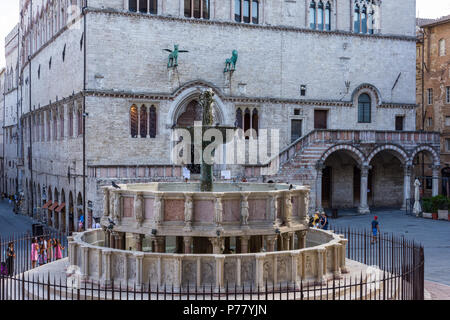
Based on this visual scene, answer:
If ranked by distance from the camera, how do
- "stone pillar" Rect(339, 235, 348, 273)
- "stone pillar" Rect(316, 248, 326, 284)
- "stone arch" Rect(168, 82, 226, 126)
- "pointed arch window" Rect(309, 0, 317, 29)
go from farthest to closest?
"pointed arch window" Rect(309, 0, 317, 29) → "stone arch" Rect(168, 82, 226, 126) → "stone pillar" Rect(339, 235, 348, 273) → "stone pillar" Rect(316, 248, 326, 284)

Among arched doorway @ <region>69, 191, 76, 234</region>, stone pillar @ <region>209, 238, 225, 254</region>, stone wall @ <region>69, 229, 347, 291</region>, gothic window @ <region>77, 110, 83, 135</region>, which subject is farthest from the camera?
arched doorway @ <region>69, 191, 76, 234</region>

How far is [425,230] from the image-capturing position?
27703 mm

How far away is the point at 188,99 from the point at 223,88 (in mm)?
2367

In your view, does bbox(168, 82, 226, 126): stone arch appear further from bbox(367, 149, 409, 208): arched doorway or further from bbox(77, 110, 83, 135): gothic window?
bbox(367, 149, 409, 208): arched doorway

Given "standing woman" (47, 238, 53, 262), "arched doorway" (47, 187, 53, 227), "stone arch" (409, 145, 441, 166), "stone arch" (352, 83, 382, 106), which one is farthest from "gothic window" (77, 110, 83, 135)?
"stone arch" (409, 145, 441, 166)

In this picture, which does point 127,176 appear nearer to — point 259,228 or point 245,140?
point 245,140

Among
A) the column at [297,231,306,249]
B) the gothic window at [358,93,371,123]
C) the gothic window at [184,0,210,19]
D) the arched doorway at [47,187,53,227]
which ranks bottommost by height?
the arched doorway at [47,187,53,227]

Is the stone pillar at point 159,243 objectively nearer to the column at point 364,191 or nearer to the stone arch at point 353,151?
the stone arch at point 353,151

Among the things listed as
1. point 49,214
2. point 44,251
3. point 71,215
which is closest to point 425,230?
point 44,251

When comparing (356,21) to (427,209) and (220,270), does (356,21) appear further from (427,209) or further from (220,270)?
(220,270)

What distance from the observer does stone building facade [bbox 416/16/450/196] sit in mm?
45125

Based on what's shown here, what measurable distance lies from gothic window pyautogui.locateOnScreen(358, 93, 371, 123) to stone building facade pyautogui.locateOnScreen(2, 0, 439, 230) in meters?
0.08

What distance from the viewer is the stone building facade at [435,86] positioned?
148ft
